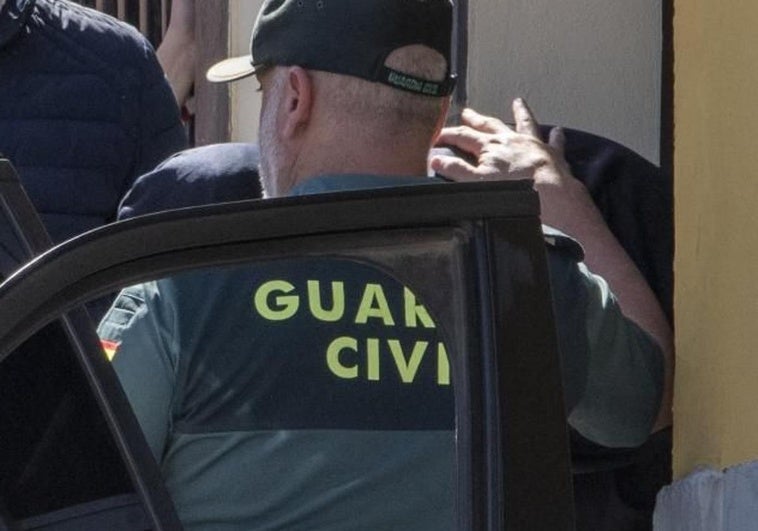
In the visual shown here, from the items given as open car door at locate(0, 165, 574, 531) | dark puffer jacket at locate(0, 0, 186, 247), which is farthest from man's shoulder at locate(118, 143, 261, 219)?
open car door at locate(0, 165, 574, 531)

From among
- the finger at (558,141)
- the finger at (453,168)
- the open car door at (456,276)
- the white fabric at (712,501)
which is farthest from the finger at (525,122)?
the open car door at (456,276)

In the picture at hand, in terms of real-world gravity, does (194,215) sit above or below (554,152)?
above

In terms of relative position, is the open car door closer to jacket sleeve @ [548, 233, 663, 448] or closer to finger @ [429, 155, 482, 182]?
jacket sleeve @ [548, 233, 663, 448]

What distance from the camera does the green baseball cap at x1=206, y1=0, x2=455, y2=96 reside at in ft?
8.97

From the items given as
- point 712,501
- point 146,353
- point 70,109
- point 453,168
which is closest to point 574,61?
point 453,168

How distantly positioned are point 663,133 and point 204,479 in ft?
6.99

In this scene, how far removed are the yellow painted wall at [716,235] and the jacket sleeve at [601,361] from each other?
0.09 m

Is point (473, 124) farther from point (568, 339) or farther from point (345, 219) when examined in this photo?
point (345, 219)

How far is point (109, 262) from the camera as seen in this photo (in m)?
1.53

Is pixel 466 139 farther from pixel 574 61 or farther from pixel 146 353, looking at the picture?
pixel 146 353

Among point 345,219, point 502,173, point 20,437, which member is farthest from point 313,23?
point 345,219

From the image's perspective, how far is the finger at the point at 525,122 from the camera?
3467 mm

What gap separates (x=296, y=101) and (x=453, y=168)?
527 millimetres

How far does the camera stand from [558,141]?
11.3ft
